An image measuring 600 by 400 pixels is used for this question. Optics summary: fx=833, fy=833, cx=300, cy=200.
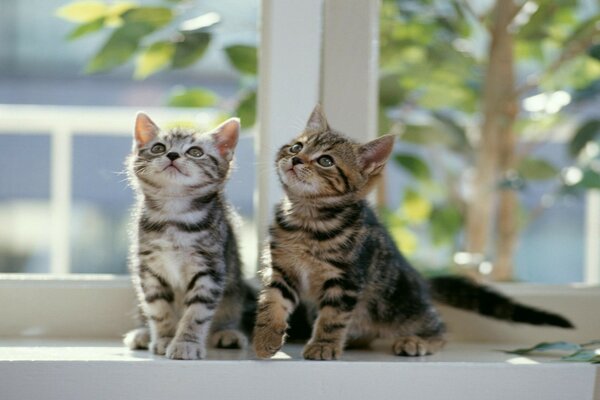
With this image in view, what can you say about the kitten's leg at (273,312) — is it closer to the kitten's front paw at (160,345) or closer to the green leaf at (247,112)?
the kitten's front paw at (160,345)

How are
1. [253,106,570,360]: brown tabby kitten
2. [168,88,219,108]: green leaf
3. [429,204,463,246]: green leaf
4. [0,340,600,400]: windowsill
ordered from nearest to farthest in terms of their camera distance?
→ [0,340,600,400]: windowsill
[253,106,570,360]: brown tabby kitten
[168,88,219,108]: green leaf
[429,204,463,246]: green leaf

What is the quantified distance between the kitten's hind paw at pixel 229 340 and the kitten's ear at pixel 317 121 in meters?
0.42

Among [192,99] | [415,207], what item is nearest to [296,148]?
[192,99]

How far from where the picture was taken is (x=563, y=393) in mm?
1440

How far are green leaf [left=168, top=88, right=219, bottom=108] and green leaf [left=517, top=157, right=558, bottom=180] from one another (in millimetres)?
891

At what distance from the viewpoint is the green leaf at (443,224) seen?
7.71 feet

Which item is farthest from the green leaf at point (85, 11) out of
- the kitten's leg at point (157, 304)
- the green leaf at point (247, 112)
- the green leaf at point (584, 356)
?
the green leaf at point (584, 356)

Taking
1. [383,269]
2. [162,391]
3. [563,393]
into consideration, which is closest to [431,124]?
[383,269]

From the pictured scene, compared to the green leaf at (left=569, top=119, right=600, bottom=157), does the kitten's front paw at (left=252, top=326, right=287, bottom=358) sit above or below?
below

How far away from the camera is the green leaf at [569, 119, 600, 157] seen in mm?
2227

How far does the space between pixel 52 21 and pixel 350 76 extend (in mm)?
1145

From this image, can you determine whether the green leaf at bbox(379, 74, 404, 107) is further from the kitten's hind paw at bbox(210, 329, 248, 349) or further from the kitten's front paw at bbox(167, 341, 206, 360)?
the kitten's front paw at bbox(167, 341, 206, 360)

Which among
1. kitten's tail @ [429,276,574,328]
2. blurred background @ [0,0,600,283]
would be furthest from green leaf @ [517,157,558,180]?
kitten's tail @ [429,276,574,328]

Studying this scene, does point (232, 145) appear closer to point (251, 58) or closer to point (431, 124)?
point (251, 58)
